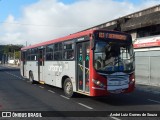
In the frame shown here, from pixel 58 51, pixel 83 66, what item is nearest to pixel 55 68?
pixel 58 51

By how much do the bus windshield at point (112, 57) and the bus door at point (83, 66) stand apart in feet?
2.14

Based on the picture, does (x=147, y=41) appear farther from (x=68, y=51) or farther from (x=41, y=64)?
(x=68, y=51)

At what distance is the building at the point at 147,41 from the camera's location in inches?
835

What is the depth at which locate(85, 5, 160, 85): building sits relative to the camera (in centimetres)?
2122

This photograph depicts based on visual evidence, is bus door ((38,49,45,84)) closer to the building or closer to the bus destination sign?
the bus destination sign

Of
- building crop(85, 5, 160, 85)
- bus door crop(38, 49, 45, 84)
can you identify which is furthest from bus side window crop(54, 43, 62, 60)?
building crop(85, 5, 160, 85)

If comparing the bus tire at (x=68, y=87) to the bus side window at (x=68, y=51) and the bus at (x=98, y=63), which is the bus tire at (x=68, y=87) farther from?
the bus side window at (x=68, y=51)

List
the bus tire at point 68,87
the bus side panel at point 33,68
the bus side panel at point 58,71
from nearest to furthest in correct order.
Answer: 1. the bus side panel at point 58,71
2. the bus tire at point 68,87
3. the bus side panel at point 33,68

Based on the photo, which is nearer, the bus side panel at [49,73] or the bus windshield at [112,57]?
the bus windshield at [112,57]

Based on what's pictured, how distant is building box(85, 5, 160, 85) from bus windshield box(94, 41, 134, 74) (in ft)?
32.1

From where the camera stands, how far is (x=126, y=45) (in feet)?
38.4

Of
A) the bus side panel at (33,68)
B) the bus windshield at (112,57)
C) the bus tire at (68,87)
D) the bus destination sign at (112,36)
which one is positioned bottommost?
the bus tire at (68,87)

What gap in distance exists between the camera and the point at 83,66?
11.8 metres

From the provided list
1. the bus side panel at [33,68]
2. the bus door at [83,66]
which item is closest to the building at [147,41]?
the bus side panel at [33,68]
